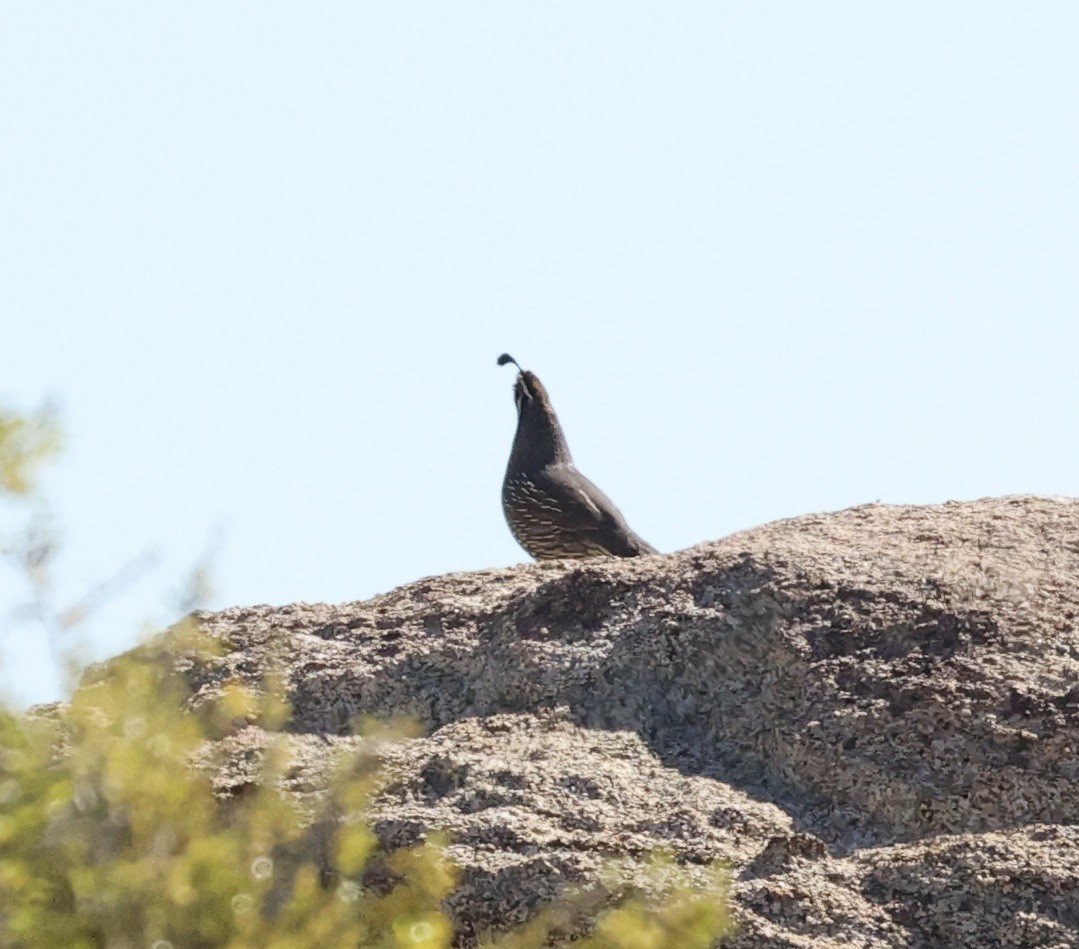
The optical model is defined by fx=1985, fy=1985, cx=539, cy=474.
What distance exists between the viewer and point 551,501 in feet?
29.7

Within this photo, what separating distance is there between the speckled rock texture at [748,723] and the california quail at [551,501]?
379cm

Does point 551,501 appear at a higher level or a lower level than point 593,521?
higher

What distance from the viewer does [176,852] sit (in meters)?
2.93

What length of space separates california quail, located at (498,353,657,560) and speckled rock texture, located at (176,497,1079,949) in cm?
379

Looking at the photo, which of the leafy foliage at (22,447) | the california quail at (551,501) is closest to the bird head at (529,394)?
the california quail at (551,501)

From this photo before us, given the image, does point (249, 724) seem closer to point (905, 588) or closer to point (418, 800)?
point (418, 800)

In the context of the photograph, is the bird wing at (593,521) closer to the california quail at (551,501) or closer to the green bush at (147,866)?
the california quail at (551,501)

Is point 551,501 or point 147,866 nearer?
point 147,866

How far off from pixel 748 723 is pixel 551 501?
4.85m

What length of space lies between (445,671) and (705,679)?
60 centimetres

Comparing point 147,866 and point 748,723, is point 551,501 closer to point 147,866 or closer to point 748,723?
point 748,723

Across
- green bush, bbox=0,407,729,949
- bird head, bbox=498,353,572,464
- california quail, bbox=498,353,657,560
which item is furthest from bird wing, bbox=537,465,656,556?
green bush, bbox=0,407,729,949

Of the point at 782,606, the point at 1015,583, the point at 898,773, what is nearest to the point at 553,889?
the point at 898,773

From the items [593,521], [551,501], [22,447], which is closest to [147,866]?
[22,447]
